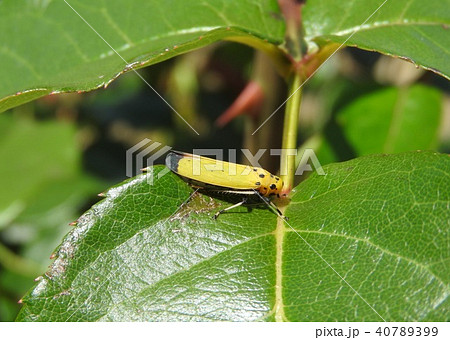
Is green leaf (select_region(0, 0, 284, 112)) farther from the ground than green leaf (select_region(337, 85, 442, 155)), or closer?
closer

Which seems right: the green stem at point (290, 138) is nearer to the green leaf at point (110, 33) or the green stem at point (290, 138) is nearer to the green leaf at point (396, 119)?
the green leaf at point (110, 33)

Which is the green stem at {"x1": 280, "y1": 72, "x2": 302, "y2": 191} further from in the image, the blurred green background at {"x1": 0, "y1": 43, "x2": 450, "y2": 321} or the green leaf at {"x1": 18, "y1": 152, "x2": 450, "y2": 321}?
the blurred green background at {"x1": 0, "y1": 43, "x2": 450, "y2": 321}

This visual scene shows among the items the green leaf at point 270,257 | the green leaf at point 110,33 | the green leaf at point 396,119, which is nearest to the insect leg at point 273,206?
the green leaf at point 270,257

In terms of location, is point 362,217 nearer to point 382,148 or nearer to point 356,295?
point 356,295

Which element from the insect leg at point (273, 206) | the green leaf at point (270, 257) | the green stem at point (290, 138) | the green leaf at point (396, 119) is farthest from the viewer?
the green leaf at point (396, 119)

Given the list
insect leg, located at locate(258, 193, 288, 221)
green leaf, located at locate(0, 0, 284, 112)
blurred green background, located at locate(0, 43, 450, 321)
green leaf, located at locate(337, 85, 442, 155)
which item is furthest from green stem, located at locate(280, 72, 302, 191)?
green leaf, located at locate(337, 85, 442, 155)

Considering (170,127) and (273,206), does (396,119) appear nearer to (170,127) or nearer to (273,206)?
(273,206)

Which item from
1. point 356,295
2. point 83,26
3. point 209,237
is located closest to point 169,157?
point 209,237
